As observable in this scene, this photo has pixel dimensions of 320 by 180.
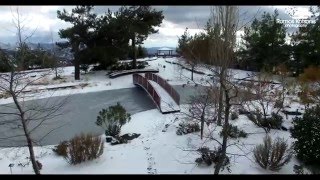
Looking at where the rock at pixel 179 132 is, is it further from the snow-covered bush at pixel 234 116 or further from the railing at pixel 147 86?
the railing at pixel 147 86

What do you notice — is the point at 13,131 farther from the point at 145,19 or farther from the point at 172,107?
the point at 145,19

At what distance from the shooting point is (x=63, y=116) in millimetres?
16266

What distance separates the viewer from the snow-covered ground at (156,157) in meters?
8.96

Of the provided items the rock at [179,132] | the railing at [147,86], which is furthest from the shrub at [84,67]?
the rock at [179,132]

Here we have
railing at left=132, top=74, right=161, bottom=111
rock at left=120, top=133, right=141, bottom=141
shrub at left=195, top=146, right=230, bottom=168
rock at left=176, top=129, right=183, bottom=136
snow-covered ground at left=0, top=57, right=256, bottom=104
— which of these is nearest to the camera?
shrub at left=195, top=146, right=230, bottom=168

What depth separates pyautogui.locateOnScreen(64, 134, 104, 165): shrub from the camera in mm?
9578

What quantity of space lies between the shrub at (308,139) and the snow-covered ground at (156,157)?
436mm

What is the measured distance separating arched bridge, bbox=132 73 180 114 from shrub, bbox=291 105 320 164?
24.2ft

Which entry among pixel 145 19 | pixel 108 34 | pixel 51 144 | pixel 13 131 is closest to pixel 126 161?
pixel 51 144

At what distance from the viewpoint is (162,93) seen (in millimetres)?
18828

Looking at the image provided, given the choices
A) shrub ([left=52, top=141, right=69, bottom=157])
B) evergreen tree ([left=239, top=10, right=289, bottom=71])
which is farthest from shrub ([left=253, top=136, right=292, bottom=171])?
evergreen tree ([left=239, top=10, right=289, bottom=71])

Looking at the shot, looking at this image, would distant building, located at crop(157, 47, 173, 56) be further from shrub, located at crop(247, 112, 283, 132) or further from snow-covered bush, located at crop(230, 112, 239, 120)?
shrub, located at crop(247, 112, 283, 132)

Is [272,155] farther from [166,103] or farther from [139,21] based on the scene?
[139,21]

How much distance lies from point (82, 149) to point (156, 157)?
2.13 metres
